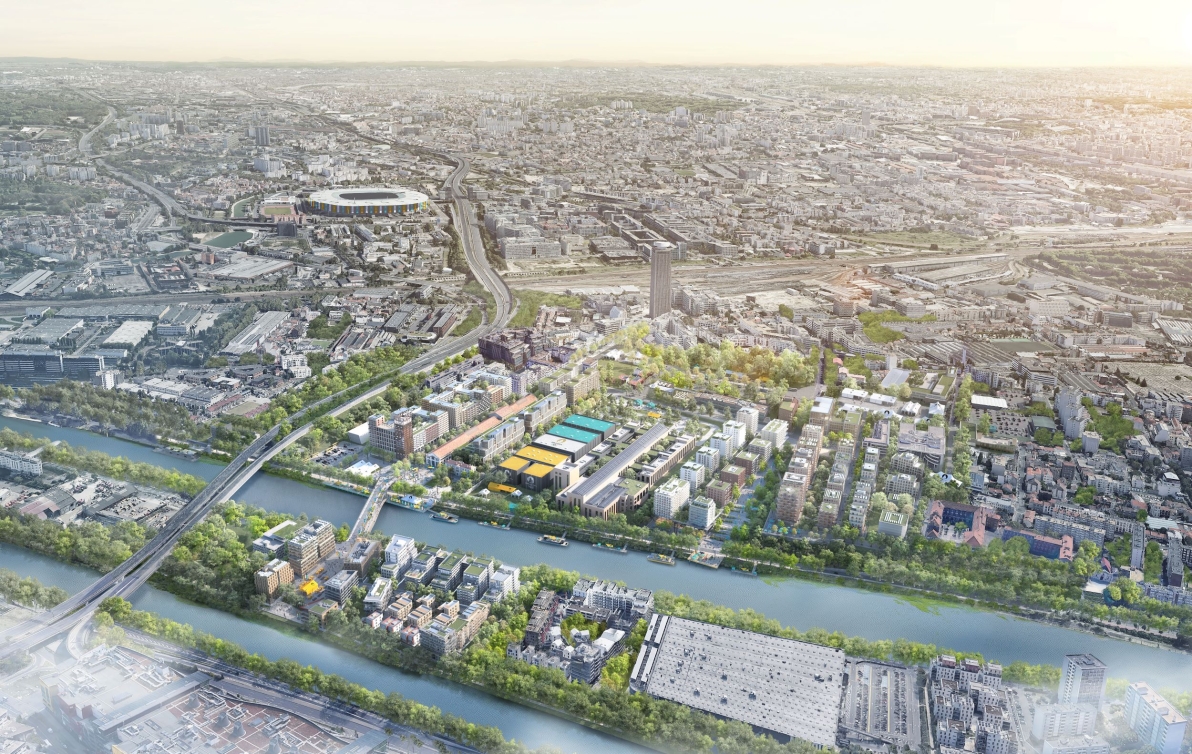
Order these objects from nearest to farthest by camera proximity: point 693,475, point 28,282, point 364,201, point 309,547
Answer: point 309,547
point 693,475
point 28,282
point 364,201

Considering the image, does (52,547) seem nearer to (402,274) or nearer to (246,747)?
(246,747)

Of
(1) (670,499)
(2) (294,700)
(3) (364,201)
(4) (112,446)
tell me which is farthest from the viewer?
(3) (364,201)

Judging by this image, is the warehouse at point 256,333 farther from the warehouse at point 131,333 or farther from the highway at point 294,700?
the highway at point 294,700

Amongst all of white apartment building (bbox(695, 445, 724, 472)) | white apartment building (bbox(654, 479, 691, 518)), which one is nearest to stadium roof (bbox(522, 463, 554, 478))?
white apartment building (bbox(654, 479, 691, 518))

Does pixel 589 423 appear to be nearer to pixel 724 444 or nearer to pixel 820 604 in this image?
pixel 724 444

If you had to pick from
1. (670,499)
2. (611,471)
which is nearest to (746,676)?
(670,499)

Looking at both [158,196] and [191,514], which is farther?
[158,196]

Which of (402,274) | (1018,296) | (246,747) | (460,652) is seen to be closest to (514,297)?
(402,274)

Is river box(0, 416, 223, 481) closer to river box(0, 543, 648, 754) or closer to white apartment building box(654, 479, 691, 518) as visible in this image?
river box(0, 543, 648, 754)
